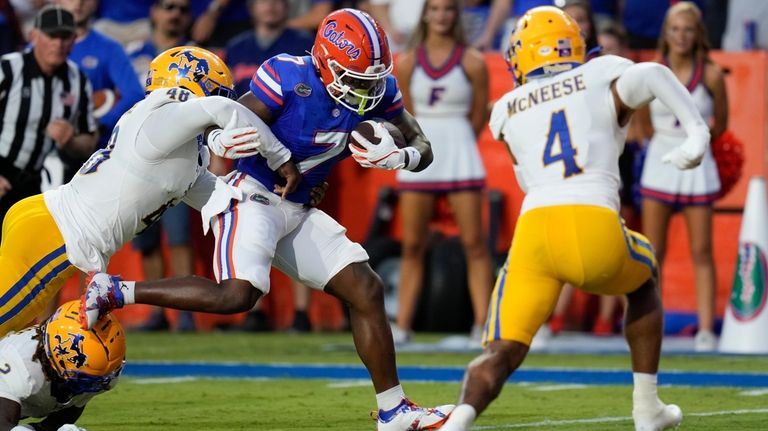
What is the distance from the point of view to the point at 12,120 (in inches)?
331

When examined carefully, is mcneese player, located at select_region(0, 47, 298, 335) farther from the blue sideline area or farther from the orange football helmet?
the blue sideline area

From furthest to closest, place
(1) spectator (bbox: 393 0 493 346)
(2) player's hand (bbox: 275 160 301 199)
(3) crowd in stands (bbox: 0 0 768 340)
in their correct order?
(1) spectator (bbox: 393 0 493 346) < (3) crowd in stands (bbox: 0 0 768 340) < (2) player's hand (bbox: 275 160 301 199)

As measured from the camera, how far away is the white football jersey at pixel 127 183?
568 cm

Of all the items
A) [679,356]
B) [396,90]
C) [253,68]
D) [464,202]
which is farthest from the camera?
[253,68]

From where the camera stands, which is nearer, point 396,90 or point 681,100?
point 681,100

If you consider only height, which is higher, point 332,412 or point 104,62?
point 104,62

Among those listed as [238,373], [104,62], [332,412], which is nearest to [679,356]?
[238,373]

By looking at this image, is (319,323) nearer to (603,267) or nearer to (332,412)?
A: (332,412)

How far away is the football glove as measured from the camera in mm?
5645

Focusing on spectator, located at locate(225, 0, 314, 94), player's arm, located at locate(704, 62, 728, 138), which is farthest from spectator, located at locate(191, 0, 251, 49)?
player's arm, located at locate(704, 62, 728, 138)

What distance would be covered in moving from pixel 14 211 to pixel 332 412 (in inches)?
63.1

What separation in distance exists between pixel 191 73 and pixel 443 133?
13.6ft

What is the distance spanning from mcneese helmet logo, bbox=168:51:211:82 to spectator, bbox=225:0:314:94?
5.01 m

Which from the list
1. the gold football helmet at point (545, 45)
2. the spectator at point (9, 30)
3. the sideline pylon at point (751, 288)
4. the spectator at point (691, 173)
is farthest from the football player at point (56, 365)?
the spectator at point (9, 30)
